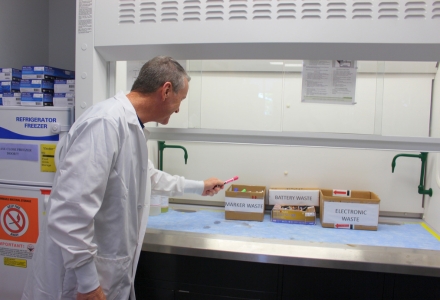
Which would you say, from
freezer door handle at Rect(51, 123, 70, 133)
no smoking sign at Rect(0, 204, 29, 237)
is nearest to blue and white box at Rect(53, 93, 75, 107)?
freezer door handle at Rect(51, 123, 70, 133)

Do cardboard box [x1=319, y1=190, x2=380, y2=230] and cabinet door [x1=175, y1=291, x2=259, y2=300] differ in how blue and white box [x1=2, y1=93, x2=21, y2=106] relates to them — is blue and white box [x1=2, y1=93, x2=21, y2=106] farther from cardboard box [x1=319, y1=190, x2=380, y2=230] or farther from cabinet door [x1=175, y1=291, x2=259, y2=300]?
cardboard box [x1=319, y1=190, x2=380, y2=230]

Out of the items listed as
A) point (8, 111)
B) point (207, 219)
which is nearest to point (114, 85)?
point (8, 111)

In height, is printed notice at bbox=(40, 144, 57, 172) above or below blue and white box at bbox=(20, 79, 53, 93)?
below

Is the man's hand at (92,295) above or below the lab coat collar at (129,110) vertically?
below

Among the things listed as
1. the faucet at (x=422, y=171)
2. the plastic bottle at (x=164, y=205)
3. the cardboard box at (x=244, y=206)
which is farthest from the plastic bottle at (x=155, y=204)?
the faucet at (x=422, y=171)

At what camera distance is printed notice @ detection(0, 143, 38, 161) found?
4.72 feet

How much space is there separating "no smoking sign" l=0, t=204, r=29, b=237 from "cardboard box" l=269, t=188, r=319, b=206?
4.66 feet


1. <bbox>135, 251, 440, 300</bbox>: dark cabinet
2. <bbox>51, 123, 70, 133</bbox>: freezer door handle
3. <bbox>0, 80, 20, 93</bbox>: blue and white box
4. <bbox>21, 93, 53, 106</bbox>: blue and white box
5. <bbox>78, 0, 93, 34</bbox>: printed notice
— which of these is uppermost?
<bbox>78, 0, 93, 34</bbox>: printed notice

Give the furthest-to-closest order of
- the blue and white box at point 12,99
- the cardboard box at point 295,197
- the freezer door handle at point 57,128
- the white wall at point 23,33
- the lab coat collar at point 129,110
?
the cardboard box at point 295,197, the white wall at point 23,33, the blue and white box at point 12,99, the freezer door handle at point 57,128, the lab coat collar at point 129,110

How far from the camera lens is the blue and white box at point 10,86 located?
1.52 metres

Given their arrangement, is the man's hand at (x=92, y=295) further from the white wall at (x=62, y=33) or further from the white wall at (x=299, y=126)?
the white wall at (x=62, y=33)

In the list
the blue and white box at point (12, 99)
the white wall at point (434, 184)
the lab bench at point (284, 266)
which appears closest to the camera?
the lab bench at point (284, 266)

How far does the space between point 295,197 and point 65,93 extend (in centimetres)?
149

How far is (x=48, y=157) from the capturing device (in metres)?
1.42
